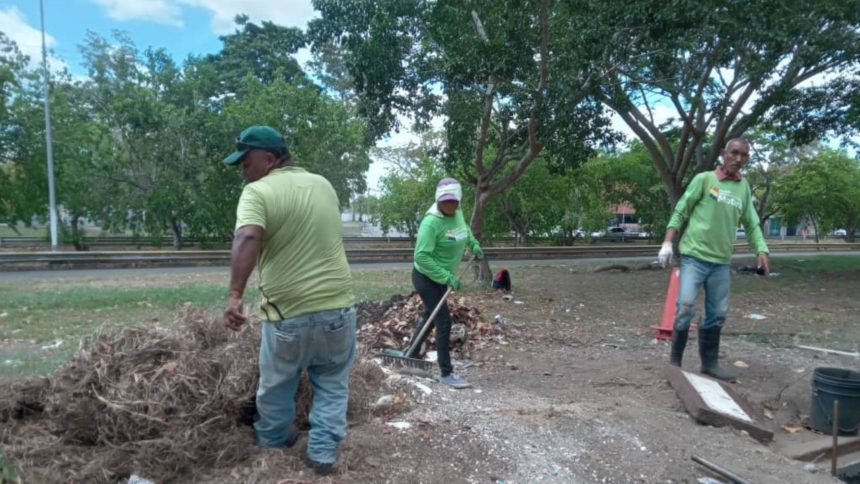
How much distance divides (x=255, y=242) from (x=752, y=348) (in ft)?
20.0

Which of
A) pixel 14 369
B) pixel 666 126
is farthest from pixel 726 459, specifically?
pixel 666 126

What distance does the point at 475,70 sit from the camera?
9688 mm

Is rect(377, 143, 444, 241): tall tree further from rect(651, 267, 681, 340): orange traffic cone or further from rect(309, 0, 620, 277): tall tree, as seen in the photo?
rect(651, 267, 681, 340): orange traffic cone

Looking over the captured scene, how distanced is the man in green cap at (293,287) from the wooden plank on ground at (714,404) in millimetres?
2584

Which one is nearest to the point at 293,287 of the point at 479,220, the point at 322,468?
the point at 322,468

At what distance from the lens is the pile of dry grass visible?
3002mm

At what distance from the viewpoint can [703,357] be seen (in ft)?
17.6

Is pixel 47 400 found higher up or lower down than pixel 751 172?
lower down

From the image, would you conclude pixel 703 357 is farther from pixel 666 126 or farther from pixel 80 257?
pixel 80 257

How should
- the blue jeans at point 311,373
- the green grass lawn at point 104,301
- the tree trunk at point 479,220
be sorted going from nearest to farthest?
the blue jeans at point 311,373
the green grass lawn at point 104,301
the tree trunk at point 479,220

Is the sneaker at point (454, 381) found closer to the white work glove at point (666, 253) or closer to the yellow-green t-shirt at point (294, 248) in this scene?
the white work glove at point (666, 253)

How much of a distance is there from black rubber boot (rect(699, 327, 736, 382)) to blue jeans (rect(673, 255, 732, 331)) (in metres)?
0.08

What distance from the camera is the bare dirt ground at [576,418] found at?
3336 millimetres

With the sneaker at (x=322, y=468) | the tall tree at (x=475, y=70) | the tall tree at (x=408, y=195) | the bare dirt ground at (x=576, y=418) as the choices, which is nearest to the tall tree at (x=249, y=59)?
the tall tree at (x=408, y=195)
